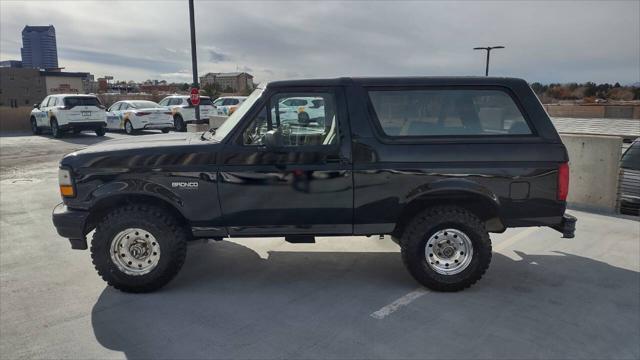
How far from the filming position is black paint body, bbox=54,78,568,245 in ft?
13.5

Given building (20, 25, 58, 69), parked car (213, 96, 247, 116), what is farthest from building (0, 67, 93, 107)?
building (20, 25, 58, 69)

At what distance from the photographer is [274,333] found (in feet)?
11.5

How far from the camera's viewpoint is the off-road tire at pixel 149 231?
4.13 metres

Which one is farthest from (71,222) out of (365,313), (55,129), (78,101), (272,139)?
(55,129)

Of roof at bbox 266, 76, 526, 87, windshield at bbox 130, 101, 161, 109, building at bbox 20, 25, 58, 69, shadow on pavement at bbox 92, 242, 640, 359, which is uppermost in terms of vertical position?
building at bbox 20, 25, 58, 69

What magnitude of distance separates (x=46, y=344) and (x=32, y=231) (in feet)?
11.1

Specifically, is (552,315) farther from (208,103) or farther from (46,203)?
(208,103)

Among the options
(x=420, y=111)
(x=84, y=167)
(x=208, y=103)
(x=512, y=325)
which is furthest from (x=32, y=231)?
(x=208, y=103)

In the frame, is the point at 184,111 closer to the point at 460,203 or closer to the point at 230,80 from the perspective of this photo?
the point at 460,203

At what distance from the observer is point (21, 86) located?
156ft

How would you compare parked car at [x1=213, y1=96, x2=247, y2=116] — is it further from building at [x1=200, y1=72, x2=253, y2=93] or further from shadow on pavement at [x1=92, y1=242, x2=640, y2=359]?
building at [x1=200, y1=72, x2=253, y2=93]

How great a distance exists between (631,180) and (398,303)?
171 inches

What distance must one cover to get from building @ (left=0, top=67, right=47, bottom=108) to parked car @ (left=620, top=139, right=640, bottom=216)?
53.2 metres

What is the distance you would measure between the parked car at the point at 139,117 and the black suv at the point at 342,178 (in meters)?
16.0
